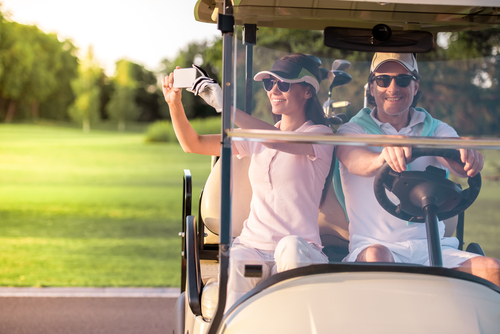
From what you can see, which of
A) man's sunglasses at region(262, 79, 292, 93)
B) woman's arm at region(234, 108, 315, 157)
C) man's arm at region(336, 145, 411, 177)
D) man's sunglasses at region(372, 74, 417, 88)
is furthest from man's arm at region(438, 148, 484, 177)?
man's sunglasses at region(262, 79, 292, 93)

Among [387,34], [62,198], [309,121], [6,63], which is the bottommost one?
[62,198]

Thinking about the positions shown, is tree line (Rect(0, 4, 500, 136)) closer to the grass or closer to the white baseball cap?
the grass

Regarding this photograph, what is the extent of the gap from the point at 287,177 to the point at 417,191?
381mm

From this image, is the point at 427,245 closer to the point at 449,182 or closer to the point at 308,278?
the point at 449,182

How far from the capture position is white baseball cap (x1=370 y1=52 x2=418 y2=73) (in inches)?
58.0

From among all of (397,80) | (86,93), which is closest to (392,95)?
(397,80)

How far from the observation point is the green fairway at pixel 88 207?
16.4ft

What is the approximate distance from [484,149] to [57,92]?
40.3ft

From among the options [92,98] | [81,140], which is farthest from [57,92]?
[81,140]

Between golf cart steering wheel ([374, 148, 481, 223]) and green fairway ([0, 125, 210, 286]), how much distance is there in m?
3.34

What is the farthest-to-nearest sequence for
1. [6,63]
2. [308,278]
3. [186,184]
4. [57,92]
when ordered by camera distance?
[57,92], [6,63], [186,184], [308,278]

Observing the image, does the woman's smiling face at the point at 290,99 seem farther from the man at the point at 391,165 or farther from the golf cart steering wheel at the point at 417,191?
the golf cart steering wheel at the point at 417,191

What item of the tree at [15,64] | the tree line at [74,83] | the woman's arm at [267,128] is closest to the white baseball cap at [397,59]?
the woman's arm at [267,128]

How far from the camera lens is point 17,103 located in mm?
11633
